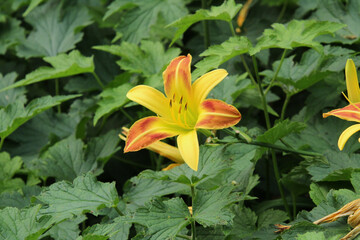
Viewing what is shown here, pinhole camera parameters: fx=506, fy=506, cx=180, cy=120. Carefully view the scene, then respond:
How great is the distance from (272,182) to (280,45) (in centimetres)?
67

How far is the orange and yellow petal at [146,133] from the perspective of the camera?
4.09 feet

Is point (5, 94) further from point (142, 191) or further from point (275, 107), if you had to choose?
point (275, 107)

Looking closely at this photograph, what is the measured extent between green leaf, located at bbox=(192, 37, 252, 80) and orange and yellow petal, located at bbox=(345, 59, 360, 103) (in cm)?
35

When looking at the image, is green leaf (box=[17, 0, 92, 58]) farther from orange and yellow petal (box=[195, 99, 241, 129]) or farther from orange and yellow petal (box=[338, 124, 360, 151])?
orange and yellow petal (box=[338, 124, 360, 151])

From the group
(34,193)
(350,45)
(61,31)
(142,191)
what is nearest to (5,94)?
(61,31)

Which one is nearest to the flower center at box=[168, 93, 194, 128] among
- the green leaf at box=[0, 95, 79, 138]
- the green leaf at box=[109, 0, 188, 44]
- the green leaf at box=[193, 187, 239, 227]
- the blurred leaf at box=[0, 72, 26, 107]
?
the green leaf at box=[193, 187, 239, 227]

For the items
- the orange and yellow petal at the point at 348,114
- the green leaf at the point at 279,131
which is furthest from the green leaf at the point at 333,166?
the orange and yellow petal at the point at 348,114

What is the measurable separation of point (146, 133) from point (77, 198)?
0.28 m

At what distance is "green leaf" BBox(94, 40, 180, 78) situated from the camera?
6.64 feet

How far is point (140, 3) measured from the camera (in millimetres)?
2197

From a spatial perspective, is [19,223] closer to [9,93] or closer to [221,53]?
[221,53]

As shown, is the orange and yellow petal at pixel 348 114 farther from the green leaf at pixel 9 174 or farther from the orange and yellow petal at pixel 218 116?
the green leaf at pixel 9 174

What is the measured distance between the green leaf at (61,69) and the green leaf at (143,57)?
98 mm

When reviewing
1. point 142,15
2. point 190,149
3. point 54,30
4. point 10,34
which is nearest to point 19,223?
point 190,149
